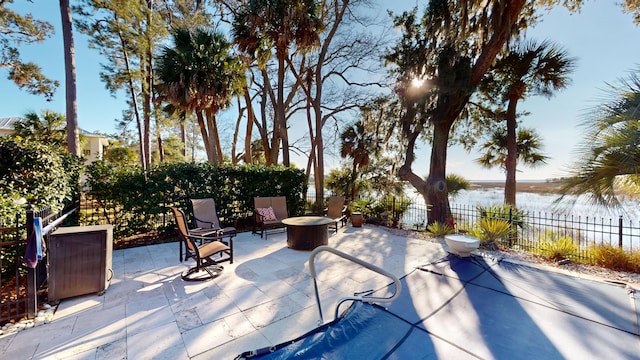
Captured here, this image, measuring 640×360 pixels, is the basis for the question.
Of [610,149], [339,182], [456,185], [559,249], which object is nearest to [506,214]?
[559,249]

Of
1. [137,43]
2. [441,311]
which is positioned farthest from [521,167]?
[137,43]

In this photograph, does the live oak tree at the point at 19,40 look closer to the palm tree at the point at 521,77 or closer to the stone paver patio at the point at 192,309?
the stone paver patio at the point at 192,309

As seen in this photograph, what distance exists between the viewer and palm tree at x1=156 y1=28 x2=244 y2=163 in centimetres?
761

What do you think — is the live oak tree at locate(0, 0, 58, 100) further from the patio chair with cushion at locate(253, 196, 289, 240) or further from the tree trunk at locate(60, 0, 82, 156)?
the patio chair with cushion at locate(253, 196, 289, 240)

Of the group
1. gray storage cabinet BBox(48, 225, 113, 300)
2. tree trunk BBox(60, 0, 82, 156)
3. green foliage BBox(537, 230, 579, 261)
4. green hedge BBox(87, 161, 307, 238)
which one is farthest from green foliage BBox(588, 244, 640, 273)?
tree trunk BBox(60, 0, 82, 156)

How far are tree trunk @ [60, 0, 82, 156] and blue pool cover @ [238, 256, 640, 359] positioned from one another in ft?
25.1

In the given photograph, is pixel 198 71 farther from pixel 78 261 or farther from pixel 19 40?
pixel 78 261

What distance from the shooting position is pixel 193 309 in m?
2.79

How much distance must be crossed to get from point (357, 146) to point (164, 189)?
8.20m

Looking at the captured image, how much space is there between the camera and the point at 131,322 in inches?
100

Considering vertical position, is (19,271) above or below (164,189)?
below

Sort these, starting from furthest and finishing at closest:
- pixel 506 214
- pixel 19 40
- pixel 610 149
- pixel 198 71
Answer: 1. pixel 19 40
2. pixel 198 71
3. pixel 506 214
4. pixel 610 149

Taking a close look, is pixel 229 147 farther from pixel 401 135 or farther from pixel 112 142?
pixel 401 135

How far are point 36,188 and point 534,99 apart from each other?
13.2 metres
